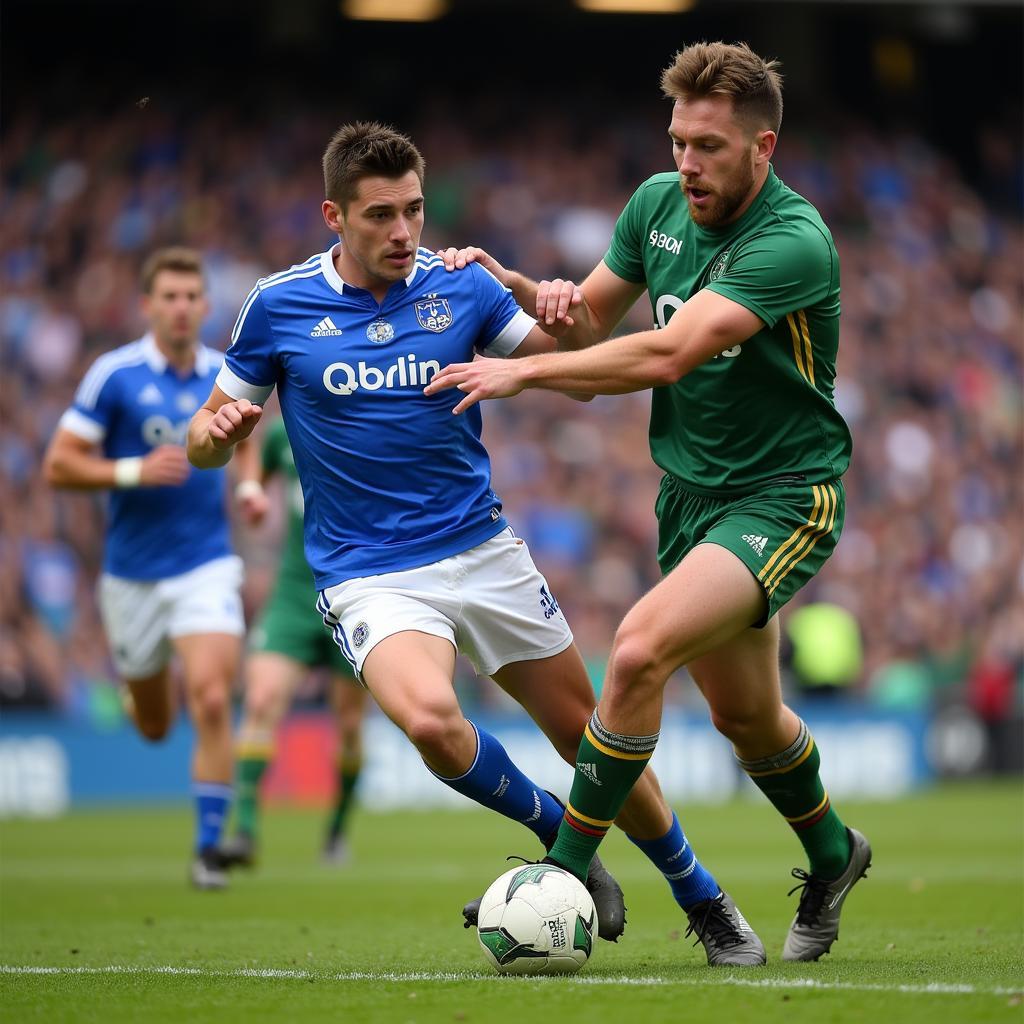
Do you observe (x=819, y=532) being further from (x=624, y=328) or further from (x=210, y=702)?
(x=624, y=328)

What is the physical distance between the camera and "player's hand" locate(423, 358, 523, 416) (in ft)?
17.6

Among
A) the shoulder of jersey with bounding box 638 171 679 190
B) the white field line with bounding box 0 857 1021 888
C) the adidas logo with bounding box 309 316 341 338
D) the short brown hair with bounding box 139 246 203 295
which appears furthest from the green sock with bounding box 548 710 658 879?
the short brown hair with bounding box 139 246 203 295

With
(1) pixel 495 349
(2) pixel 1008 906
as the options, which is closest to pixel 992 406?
(2) pixel 1008 906

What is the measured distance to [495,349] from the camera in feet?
20.8

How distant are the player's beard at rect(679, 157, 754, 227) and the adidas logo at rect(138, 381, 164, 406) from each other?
4416mm

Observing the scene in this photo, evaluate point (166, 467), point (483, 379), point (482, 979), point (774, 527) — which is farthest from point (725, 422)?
point (166, 467)

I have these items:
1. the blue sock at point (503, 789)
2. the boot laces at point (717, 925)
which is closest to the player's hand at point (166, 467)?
the blue sock at point (503, 789)

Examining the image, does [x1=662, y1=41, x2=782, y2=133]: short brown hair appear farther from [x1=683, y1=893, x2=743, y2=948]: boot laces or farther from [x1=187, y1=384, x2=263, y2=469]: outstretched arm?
[x1=683, y1=893, x2=743, y2=948]: boot laces

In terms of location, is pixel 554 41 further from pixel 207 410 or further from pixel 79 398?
pixel 207 410

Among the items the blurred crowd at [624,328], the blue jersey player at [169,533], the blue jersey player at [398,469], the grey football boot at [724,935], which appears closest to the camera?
the grey football boot at [724,935]

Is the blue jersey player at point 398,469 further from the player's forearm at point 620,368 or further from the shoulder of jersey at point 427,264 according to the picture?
the player's forearm at point 620,368

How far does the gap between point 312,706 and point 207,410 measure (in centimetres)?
1105

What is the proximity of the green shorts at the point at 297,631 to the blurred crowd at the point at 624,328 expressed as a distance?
6.48m

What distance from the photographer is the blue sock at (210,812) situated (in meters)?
9.26
